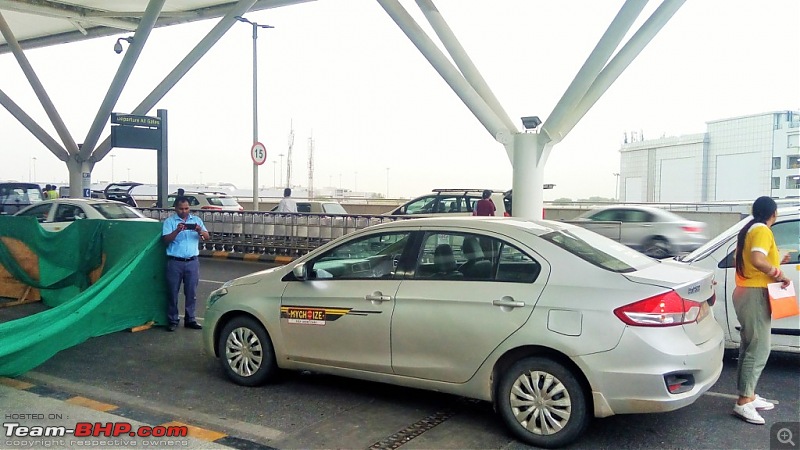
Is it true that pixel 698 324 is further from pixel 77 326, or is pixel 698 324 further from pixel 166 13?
pixel 166 13

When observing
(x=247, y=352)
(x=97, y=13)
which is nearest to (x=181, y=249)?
(x=247, y=352)

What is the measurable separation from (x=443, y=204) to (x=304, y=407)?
12872 millimetres

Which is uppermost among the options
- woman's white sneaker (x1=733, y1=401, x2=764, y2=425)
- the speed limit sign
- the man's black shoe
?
the speed limit sign

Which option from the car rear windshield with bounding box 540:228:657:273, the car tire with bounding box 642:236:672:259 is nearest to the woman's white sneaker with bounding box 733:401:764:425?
the car rear windshield with bounding box 540:228:657:273

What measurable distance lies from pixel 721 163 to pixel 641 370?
85.3ft

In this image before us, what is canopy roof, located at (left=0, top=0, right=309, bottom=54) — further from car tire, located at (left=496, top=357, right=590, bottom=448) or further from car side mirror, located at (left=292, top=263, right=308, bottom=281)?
car tire, located at (left=496, top=357, right=590, bottom=448)

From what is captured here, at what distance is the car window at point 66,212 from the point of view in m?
14.5

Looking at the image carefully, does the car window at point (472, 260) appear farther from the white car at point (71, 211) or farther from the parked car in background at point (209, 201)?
the parked car in background at point (209, 201)

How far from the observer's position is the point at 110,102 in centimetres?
2331

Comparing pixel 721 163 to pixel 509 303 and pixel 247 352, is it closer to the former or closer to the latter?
pixel 509 303

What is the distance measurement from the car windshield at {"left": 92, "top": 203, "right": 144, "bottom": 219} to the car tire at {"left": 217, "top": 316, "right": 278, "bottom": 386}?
954 centimetres

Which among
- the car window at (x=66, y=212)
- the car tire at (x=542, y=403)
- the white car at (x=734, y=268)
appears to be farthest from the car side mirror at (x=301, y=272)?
the car window at (x=66, y=212)

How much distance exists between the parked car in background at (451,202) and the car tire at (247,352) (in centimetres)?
1176

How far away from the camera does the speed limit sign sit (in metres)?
20.9
